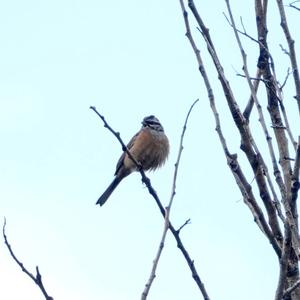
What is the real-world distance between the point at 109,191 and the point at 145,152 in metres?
0.97

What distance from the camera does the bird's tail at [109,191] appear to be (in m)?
A: 10.9

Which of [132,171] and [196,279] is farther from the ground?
[132,171]

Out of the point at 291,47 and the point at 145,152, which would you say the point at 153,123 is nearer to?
the point at 145,152

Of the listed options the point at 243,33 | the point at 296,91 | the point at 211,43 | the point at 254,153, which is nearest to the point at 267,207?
the point at 254,153

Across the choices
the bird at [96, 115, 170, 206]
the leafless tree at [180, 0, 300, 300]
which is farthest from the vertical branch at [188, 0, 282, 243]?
the bird at [96, 115, 170, 206]

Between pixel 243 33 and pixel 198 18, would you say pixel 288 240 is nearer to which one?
pixel 198 18

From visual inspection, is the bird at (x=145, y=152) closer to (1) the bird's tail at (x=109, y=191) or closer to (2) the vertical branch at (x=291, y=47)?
(1) the bird's tail at (x=109, y=191)

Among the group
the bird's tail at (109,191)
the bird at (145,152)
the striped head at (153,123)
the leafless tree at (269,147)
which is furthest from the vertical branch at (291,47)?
the bird's tail at (109,191)

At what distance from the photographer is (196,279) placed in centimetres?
278

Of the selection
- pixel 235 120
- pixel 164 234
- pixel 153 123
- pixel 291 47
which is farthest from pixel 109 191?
pixel 164 234

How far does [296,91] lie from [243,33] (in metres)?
1.08

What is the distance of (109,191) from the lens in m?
10.9

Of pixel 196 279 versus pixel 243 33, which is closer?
pixel 196 279

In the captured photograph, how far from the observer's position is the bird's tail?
10859 millimetres
